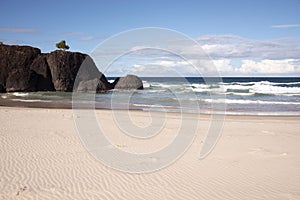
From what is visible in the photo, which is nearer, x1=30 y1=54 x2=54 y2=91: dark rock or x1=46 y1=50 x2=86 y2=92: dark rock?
x1=30 y1=54 x2=54 y2=91: dark rock

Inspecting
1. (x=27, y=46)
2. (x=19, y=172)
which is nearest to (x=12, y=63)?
(x=27, y=46)

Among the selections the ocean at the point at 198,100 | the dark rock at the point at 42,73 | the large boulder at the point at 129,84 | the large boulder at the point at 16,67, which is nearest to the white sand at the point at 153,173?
the ocean at the point at 198,100

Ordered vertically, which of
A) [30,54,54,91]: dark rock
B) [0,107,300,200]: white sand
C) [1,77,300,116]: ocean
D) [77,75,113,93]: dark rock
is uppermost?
[30,54,54,91]: dark rock

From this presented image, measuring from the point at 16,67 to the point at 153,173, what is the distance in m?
45.6

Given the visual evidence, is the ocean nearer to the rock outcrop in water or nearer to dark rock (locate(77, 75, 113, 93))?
dark rock (locate(77, 75, 113, 93))

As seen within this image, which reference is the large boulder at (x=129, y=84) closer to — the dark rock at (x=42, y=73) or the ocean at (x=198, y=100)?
the ocean at (x=198, y=100)

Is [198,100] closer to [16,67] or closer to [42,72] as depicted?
[42,72]

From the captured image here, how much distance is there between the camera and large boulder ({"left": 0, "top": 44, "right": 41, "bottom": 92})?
44125mm

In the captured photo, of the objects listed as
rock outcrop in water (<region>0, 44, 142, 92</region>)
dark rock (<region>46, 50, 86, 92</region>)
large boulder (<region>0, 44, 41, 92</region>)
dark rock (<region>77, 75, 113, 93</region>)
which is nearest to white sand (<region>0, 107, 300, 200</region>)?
dark rock (<region>77, 75, 113, 93</region>)

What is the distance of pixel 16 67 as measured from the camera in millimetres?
47156

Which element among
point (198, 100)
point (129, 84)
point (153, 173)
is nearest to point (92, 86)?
point (129, 84)

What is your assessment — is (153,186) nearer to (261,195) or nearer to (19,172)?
(261,195)

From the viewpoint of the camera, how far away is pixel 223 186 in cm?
640

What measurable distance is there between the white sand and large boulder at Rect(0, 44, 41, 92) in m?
34.3
